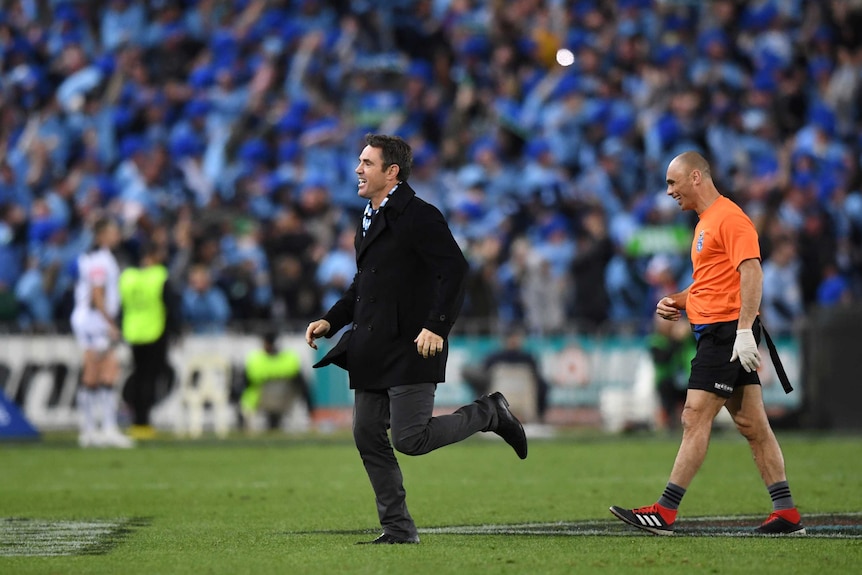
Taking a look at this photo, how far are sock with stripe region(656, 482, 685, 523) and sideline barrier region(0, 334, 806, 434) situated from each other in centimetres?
1139

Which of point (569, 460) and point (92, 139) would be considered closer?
point (569, 460)

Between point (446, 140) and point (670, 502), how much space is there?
1635 centimetres

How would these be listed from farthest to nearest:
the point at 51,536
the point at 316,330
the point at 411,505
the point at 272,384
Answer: the point at 272,384
the point at 411,505
the point at 51,536
the point at 316,330

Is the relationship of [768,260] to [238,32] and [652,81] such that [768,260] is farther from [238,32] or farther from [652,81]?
[238,32]

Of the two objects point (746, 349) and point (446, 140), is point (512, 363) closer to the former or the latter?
point (446, 140)

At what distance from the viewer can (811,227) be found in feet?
70.8

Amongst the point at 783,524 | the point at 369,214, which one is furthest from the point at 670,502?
the point at 369,214

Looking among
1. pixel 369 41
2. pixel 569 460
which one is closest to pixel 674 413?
pixel 569 460

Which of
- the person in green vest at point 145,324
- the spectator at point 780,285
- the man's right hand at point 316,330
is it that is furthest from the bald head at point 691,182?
the spectator at point 780,285

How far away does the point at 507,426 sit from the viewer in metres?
9.00

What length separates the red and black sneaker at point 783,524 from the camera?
902cm

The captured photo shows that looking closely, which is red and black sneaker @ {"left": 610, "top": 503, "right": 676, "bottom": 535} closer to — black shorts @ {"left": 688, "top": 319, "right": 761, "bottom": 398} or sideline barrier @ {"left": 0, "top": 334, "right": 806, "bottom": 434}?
black shorts @ {"left": 688, "top": 319, "right": 761, "bottom": 398}

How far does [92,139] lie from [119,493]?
13.4 meters

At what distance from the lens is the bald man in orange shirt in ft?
29.3
